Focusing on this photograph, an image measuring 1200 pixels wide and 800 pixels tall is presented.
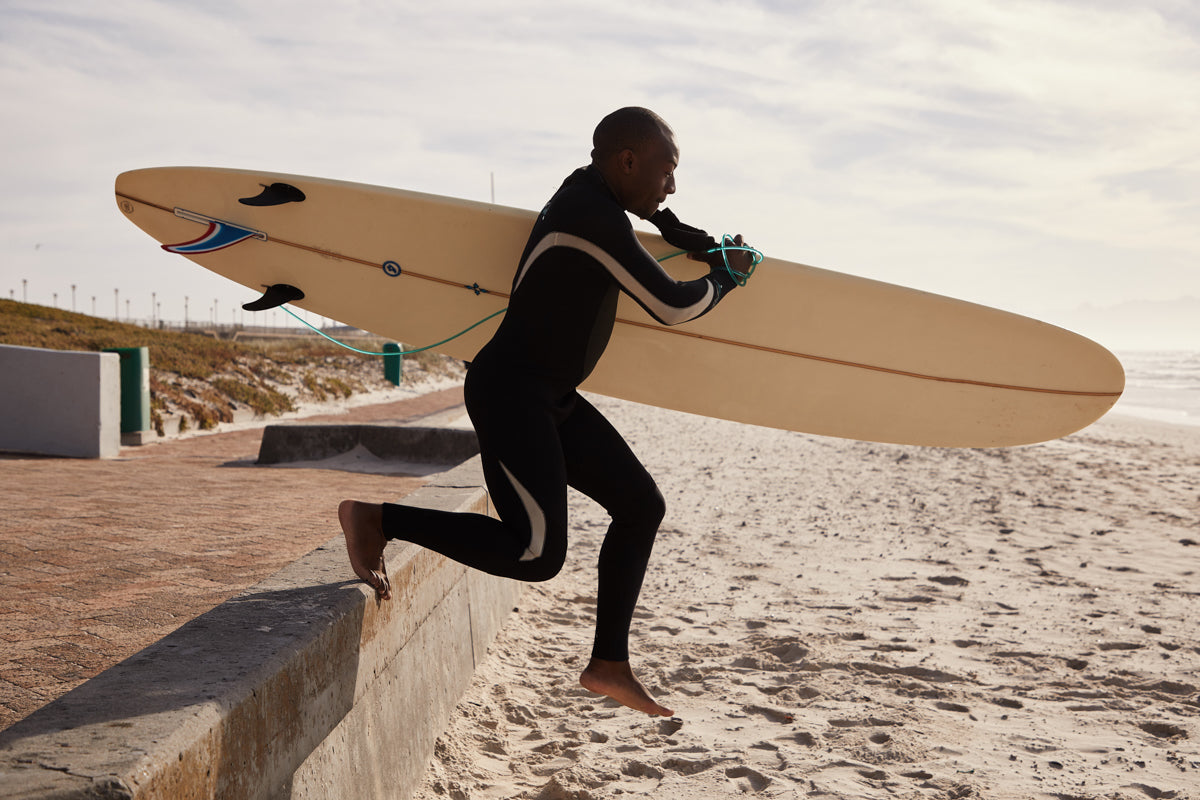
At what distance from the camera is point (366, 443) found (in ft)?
25.8

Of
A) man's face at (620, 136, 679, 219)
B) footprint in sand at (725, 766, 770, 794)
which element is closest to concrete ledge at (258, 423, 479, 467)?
footprint in sand at (725, 766, 770, 794)

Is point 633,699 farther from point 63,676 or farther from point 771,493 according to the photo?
point 771,493

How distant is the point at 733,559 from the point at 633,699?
12.3 feet

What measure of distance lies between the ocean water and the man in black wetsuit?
2231 centimetres

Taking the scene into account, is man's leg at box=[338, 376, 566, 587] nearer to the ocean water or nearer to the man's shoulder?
the man's shoulder

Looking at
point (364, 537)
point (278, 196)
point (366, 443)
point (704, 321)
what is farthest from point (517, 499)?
point (366, 443)

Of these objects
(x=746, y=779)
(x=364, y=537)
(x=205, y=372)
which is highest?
(x=364, y=537)

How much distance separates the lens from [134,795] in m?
1.21

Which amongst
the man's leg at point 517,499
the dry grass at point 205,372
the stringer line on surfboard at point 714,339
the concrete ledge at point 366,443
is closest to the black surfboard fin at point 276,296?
the stringer line on surfboard at point 714,339

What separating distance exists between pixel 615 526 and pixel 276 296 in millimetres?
1793

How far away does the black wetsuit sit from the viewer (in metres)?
2.15

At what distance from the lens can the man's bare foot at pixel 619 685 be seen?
7.79ft

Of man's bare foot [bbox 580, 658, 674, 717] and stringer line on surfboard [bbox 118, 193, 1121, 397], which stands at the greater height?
stringer line on surfboard [bbox 118, 193, 1121, 397]

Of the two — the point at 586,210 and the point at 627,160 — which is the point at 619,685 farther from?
the point at 627,160
